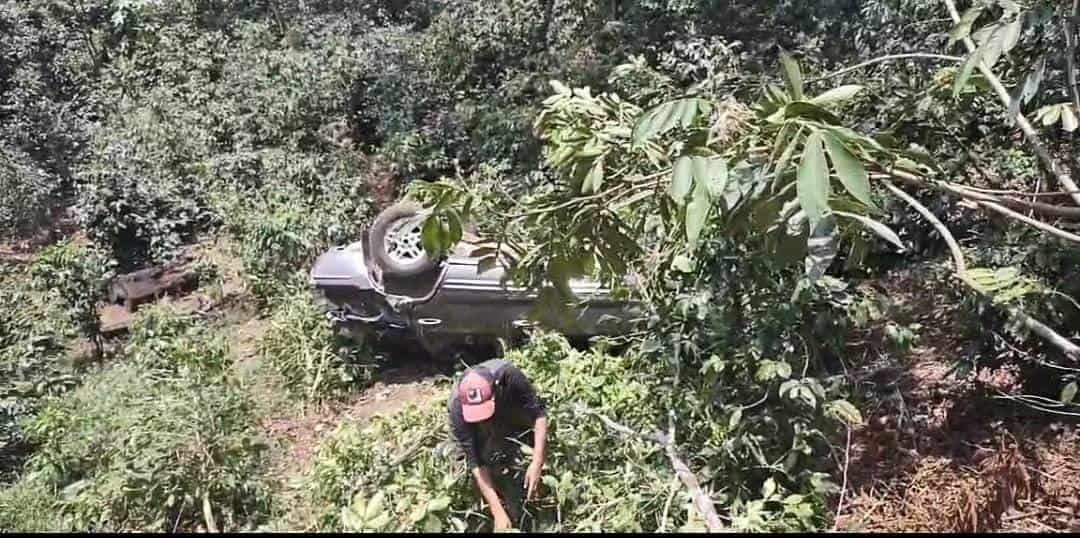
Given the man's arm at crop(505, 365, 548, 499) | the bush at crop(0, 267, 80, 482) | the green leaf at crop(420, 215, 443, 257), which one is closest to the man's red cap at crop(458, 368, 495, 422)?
the man's arm at crop(505, 365, 548, 499)

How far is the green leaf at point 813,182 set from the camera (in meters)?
2.01

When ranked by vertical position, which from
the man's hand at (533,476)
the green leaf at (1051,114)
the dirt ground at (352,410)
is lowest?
the dirt ground at (352,410)

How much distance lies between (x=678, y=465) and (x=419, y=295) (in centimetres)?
261

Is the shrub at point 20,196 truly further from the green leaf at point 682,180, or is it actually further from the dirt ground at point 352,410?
the green leaf at point 682,180

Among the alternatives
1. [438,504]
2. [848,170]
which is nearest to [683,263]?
[438,504]

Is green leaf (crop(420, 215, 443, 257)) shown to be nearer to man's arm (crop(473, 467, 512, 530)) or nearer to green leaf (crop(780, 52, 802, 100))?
man's arm (crop(473, 467, 512, 530))

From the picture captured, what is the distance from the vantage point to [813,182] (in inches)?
80.4

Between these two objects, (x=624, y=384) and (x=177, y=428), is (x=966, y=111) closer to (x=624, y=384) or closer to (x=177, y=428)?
(x=624, y=384)

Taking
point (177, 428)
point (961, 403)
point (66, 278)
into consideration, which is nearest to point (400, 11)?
point (66, 278)

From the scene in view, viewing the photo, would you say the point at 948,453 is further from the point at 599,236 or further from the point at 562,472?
the point at 599,236

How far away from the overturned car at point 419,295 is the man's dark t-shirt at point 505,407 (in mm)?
1534

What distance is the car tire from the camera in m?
5.68

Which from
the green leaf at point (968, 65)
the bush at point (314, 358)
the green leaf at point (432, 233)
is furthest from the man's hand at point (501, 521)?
the bush at point (314, 358)

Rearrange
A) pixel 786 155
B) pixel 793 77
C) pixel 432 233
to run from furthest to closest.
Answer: pixel 432 233, pixel 793 77, pixel 786 155
